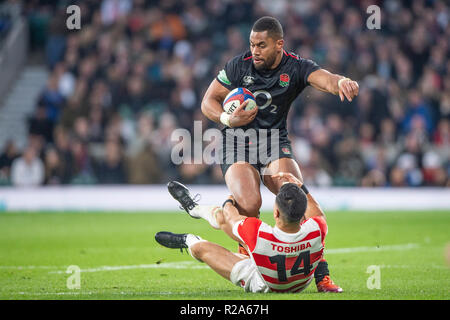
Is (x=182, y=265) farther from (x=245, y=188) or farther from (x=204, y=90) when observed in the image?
(x=204, y=90)

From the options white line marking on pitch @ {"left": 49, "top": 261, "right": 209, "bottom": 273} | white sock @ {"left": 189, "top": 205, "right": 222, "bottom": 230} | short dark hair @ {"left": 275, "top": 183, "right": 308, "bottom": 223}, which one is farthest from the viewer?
white line marking on pitch @ {"left": 49, "top": 261, "right": 209, "bottom": 273}

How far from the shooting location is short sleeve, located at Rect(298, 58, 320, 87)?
8117 millimetres

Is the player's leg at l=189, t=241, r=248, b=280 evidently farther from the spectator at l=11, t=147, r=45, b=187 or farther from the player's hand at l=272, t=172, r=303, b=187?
the spectator at l=11, t=147, r=45, b=187

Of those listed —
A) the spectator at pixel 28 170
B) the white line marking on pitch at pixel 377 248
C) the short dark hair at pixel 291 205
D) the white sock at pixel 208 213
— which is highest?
the short dark hair at pixel 291 205

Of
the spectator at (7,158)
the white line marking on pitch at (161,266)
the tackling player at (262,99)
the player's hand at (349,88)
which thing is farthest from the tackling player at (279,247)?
the spectator at (7,158)

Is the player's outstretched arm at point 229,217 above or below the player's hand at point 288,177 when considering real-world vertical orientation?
below

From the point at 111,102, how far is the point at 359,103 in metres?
6.52

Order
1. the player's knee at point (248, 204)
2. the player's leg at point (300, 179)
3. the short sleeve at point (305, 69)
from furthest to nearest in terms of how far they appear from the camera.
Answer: the short sleeve at point (305, 69) → the player's knee at point (248, 204) → the player's leg at point (300, 179)

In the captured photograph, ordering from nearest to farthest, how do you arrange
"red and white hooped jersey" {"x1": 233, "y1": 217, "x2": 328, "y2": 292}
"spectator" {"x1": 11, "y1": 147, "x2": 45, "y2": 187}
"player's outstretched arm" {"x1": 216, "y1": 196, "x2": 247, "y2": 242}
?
"red and white hooped jersey" {"x1": 233, "y1": 217, "x2": 328, "y2": 292} < "player's outstretched arm" {"x1": 216, "y1": 196, "x2": 247, "y2": 242} < "spectator" {"x1": 11, "y1": 147, "x2": 45, "y2": 187}

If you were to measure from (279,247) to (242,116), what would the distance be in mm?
1701

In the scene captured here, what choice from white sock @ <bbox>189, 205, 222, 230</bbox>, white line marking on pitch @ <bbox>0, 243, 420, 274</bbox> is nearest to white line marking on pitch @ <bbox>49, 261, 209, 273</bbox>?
white line marking on pitch @ <bbox>0, 243, 420, 274</bbox>

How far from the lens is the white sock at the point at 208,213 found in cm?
764

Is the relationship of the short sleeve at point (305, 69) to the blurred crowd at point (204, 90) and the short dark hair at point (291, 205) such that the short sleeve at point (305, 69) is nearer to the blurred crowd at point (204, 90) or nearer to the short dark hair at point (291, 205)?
the short dark hair at point (291, 205)

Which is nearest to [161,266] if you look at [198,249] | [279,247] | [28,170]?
[198,249]
